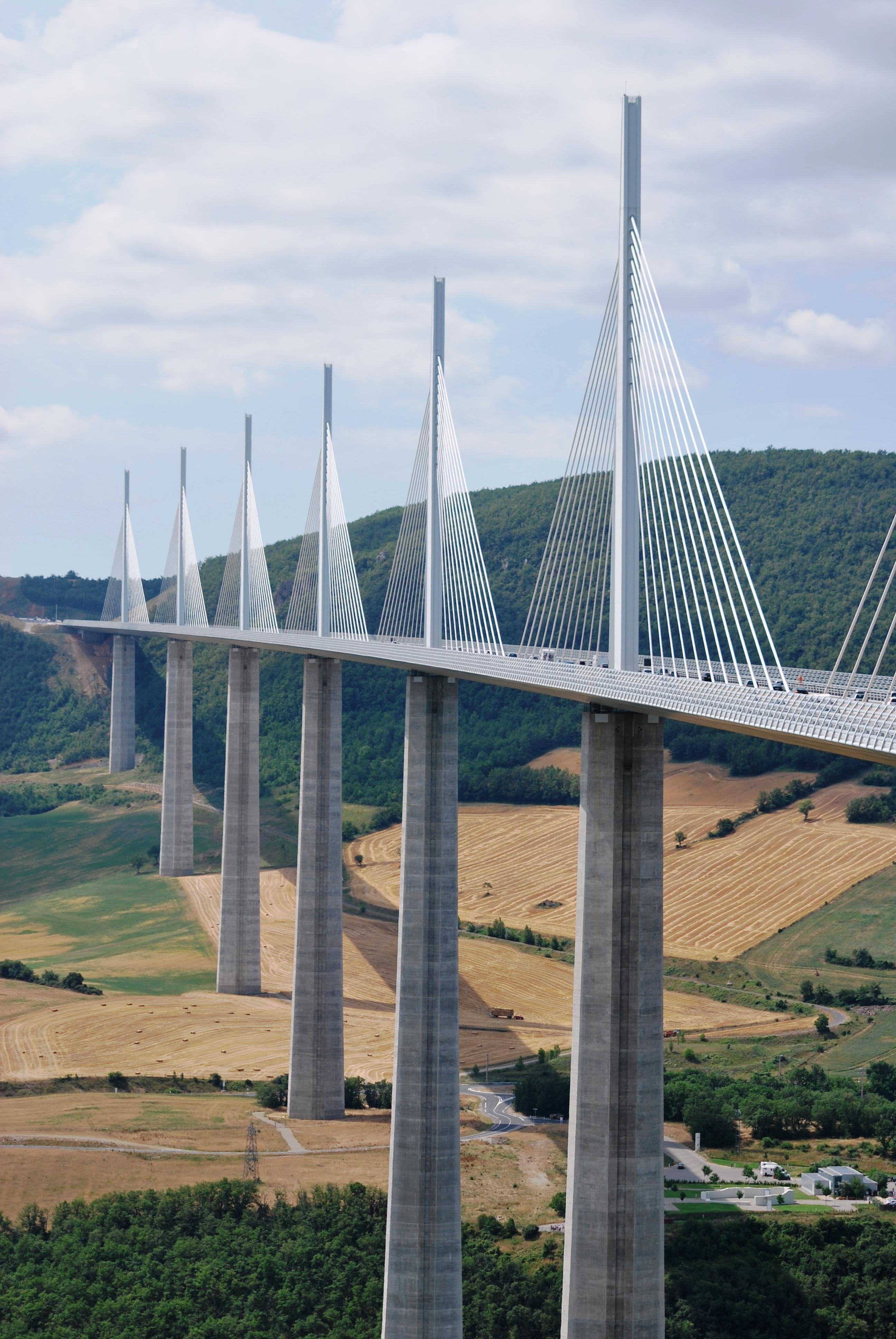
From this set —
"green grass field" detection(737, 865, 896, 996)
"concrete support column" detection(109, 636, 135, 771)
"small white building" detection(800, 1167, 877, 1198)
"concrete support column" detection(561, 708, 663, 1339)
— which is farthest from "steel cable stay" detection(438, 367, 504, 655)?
"concrete support column" detection(109, 636, 135, 771)

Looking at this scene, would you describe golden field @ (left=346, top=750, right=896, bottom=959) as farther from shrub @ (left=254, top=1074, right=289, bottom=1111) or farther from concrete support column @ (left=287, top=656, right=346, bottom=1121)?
shrub @ (left=254, top=1074, right=289, bottom=1111)

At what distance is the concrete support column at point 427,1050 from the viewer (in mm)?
31266

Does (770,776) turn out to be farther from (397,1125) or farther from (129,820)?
(397,1125)

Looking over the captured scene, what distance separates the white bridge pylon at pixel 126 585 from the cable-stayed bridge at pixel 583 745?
171 ft

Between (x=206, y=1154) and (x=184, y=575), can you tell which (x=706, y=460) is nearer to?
(x=206, y=1154)

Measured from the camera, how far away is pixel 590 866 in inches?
960

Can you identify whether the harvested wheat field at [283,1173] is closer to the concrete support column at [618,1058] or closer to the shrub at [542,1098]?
the shrub at [542,1098]

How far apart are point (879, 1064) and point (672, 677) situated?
32078mm

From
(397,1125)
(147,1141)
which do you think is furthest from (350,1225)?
(147,1141)

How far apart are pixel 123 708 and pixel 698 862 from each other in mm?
52546

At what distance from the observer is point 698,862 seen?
76.4m

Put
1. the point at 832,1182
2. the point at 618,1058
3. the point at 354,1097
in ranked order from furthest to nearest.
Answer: the point at 354,1097
the point at 832,1182
the point at 618,1058

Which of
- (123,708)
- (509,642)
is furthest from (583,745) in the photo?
(123,708)

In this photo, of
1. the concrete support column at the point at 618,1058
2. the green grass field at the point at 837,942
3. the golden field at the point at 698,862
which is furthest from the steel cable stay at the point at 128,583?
the concrete support column at the point at 618,1058
